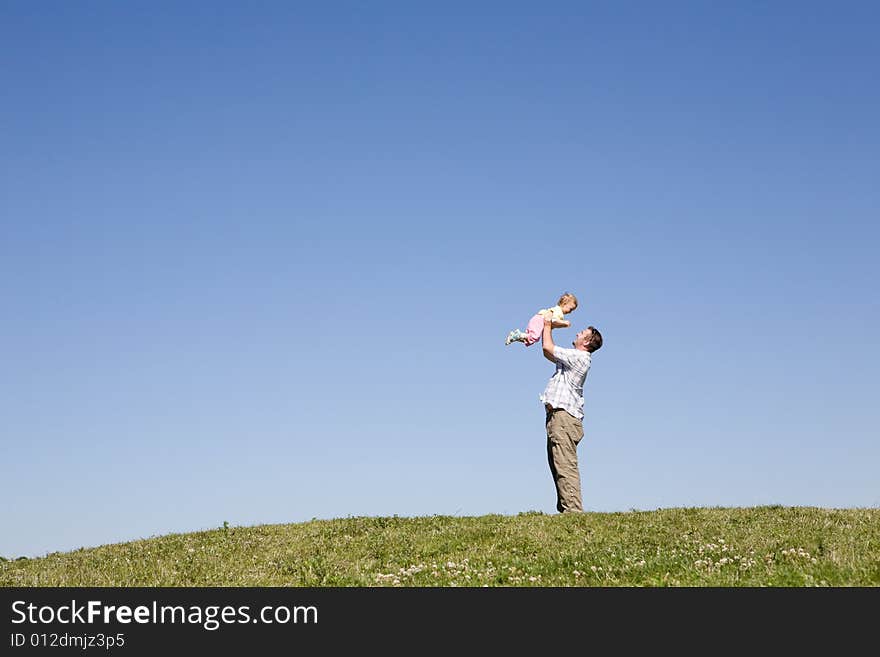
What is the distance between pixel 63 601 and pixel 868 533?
611 inches

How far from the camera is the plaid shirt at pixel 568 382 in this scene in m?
23.4

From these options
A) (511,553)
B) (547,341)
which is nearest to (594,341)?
(547,341)

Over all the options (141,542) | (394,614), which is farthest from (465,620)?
(141,542)

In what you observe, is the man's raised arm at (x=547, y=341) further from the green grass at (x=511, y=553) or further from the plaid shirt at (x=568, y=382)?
the green grass at (x=511, y=553)

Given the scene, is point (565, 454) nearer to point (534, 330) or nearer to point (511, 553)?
point (534, 330)

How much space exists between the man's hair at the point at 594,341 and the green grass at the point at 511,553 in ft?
13.8

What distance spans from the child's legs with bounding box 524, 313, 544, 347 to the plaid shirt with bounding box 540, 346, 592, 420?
0.55 metres

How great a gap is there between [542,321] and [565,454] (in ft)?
11.2

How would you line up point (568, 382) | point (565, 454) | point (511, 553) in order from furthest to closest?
point (568, 382), point (565, 454), point (511, 553)

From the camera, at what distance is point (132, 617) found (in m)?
14.2

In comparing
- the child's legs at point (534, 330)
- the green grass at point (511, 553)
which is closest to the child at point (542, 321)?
the child's legs at point (534, 330)

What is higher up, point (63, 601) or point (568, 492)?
point (568, 492)

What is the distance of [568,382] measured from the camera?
929 inches

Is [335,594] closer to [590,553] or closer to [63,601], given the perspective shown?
[63,601]
